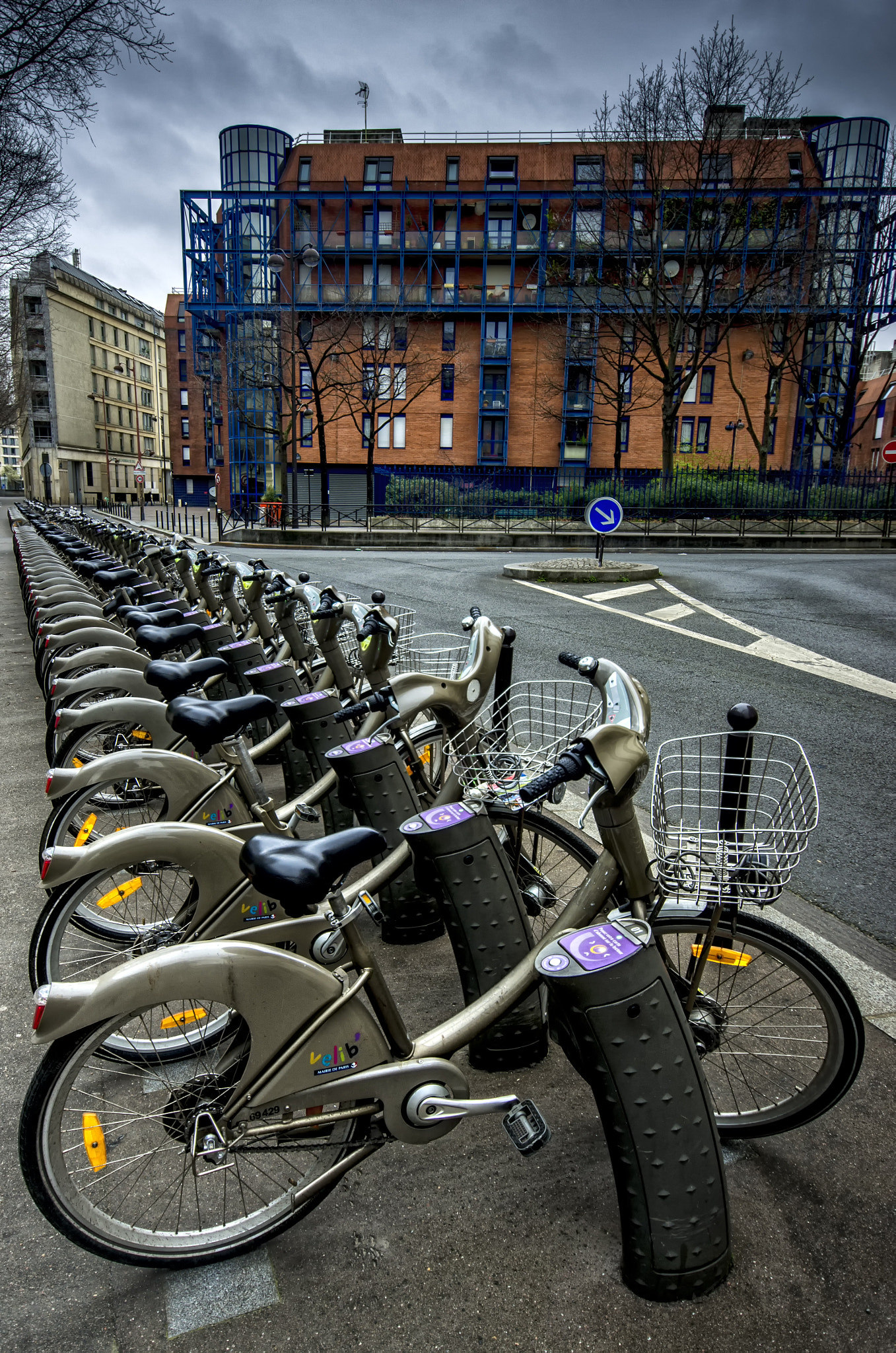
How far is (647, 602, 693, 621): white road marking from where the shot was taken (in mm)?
10969

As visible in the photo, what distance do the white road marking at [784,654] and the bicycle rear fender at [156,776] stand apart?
616cm

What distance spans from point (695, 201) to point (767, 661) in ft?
82.5

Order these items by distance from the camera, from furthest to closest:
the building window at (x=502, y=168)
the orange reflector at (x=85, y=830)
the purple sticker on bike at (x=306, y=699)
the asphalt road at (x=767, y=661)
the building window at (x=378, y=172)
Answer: the building window at (x=378, y=172) < the building window at (x=502, y=168) < the asphalt road at (x=767, y=661) < the purple sticker on bike at (x=306, y=699) < the orange reflector at (x=85, y=830)

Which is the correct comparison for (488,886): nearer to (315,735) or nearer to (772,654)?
(315,735)

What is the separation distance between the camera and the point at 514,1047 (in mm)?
2643

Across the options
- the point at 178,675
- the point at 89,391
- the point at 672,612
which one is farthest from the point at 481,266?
the point at 89,391

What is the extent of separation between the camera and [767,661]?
8.37 metres

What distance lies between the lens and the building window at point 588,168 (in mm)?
34906

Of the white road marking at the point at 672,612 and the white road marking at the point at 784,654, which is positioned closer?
the white road marking at the point at 784,654

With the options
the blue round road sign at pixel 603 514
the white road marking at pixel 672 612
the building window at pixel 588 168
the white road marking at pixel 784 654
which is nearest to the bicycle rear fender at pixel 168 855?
the white road marking at pixel 784 654

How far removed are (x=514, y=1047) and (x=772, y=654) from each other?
6.95 m

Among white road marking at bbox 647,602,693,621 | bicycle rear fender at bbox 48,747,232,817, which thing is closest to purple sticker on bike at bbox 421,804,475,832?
bicycle rear fender at bbox 48,747,232,817

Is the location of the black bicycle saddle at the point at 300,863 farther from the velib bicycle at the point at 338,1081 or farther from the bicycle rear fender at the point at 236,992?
the bicycle rear fender at the point at 236,992

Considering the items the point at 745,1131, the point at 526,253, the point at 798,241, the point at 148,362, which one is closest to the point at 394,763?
the point at 745,1131
